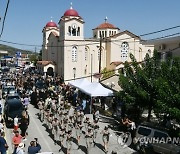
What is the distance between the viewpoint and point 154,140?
16125 millimetres

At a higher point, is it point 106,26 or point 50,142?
point 106,26

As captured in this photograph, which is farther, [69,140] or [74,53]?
[74,53]

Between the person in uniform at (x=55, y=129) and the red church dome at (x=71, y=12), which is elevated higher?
the red church dome at (x=71, y=12)

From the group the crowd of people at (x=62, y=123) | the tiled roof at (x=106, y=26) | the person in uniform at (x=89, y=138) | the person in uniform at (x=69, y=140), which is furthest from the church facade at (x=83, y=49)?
the person in uniform at (x=69, y=140)

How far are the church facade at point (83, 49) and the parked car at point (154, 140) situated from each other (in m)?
37.2

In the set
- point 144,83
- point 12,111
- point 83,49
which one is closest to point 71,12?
point 83,49

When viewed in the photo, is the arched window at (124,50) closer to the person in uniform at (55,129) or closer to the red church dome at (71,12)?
the red church dome at (71,12)

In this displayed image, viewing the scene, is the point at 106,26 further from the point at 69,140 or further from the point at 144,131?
the point at 69,140

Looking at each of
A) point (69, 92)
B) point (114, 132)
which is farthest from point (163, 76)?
point (69, 92)

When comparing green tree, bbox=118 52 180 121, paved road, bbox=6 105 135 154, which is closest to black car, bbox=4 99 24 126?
paved road, bbox=6 105 135 154

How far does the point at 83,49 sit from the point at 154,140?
137 feet

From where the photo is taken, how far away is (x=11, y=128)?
21078 millimetres

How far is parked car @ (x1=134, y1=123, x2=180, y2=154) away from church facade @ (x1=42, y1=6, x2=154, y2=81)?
37.2 meters

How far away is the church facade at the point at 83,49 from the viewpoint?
5597 cm
